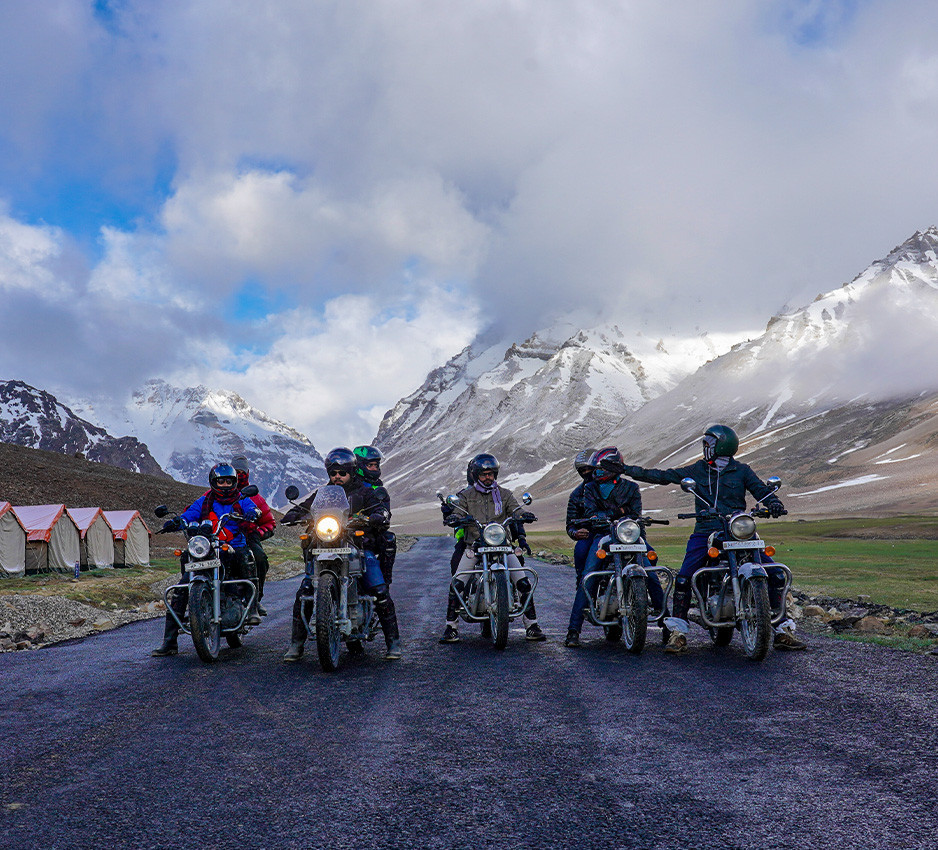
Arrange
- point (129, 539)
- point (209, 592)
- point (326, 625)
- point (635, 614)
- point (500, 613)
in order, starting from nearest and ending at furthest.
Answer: point (326, 625)
point (635, 614)
point (209, 592)
point (500, 613)
point (129, 539)

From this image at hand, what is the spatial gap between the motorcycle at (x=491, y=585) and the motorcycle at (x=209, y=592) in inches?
110

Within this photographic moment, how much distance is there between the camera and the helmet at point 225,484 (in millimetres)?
10836

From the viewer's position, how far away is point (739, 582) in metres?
9.05

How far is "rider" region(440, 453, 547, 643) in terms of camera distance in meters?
10.9

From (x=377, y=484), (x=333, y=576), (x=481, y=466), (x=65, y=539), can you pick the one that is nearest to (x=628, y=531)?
(x=481, y=466)

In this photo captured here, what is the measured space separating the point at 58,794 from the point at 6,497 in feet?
298

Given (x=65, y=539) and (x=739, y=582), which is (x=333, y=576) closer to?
(x=739, y=582)

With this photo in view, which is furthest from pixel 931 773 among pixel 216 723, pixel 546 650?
pixel 546 650

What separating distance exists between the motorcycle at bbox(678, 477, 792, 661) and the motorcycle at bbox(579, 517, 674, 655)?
0.59 meters

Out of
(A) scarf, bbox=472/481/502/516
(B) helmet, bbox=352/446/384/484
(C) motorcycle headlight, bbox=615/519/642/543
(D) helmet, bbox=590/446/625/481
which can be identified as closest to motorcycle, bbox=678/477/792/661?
(C) motorcycle headlight, bbox=615/519/642/543

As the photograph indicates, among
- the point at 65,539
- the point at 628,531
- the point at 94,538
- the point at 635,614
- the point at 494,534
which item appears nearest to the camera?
the point at 635,614

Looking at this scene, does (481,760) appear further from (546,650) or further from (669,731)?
(546,650)

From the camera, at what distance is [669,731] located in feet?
19.2

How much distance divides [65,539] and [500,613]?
39.5 meters
